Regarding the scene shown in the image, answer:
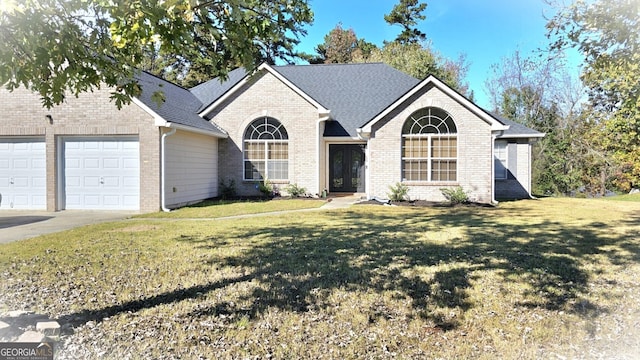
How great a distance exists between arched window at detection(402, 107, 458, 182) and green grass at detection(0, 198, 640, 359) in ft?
22.6

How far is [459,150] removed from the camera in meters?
16.0

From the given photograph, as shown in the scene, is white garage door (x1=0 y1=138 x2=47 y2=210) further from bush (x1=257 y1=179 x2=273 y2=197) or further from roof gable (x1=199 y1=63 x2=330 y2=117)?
bush (x1=257 y1=179 x2=273 y2=197)

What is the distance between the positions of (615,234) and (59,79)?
11.4 meters

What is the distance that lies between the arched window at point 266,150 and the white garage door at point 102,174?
5501 mm

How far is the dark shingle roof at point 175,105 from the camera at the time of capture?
14.1m

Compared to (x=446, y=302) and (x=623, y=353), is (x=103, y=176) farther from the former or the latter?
(x=623, y=353)

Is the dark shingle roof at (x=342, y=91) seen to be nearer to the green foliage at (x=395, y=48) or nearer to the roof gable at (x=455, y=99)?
the roof gable at (x=455, y=99)

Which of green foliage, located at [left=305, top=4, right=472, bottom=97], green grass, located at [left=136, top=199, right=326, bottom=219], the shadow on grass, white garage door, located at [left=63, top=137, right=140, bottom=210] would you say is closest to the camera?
the shadow on grass

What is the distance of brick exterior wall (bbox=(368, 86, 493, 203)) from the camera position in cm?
1584

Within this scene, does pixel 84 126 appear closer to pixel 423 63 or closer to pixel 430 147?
pixel 430 147

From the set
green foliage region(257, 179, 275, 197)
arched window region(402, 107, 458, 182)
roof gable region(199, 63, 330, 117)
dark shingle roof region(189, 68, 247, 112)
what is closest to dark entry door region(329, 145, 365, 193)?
roof gable region(199, 63, 330, 117)

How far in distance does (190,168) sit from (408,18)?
32.6 meters

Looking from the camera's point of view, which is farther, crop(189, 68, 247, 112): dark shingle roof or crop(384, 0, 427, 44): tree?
crop(384, 0, 427, 44): tree

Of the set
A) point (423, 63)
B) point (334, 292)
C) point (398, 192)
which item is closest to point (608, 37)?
point (334, 292)
